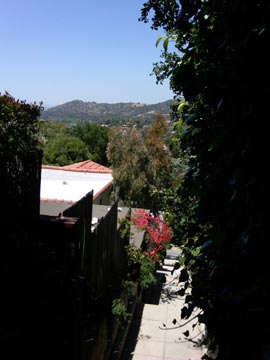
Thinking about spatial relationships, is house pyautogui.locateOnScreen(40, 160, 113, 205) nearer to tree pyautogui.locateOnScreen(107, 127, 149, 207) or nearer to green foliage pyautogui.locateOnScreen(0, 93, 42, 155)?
tree pyautogui.locateOnScreen(107, 127, 149, 207)

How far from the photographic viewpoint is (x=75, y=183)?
18562 millimetres

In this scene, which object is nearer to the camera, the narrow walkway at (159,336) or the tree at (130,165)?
the narrow walkway at (159,336)

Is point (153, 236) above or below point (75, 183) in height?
below

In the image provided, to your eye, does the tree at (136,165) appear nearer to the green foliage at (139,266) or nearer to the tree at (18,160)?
the green foliage at (139,266)

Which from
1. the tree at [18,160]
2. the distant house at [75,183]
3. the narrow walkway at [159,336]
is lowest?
the narrow walkway at [159,336]

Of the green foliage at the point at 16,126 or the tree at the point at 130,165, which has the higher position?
the green foliage at the point at 16,126

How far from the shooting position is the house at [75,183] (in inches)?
629

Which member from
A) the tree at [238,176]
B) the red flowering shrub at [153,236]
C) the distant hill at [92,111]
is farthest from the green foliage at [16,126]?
the distant hill at [92,111]

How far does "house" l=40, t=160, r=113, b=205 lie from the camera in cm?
1598

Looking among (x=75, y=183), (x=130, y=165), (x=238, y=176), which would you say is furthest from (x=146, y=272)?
(x=130, y=165)

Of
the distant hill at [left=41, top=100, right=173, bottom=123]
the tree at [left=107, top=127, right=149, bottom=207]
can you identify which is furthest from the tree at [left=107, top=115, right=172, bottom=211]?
the distant hill at [left=41, top=100, right=173, bottom=123]

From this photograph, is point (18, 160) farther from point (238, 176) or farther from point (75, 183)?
point (75, 183)

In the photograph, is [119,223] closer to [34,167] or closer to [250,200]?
[34,167]

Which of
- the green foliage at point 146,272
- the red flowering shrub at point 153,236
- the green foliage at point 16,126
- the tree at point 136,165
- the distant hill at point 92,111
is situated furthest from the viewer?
the distant hill at point 92,111
